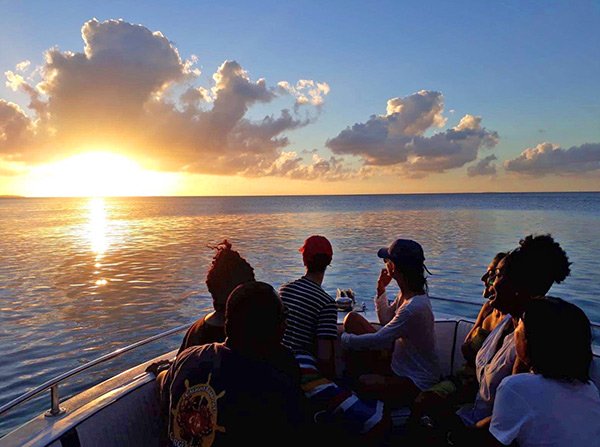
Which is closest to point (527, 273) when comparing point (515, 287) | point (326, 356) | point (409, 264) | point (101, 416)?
point (515, 287)

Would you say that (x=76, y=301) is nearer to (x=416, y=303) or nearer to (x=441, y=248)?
(x=416, y=303)

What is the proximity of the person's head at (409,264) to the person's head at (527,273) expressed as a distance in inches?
28.2

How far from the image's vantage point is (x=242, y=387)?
1.98 m

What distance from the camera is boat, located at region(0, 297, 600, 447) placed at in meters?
2.86

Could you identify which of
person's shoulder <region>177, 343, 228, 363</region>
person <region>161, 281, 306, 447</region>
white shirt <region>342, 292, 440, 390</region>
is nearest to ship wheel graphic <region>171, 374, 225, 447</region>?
person <region>161, 281, 306, 447</region>

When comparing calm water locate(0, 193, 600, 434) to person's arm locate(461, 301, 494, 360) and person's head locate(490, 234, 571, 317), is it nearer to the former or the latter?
person's arm locate(461, 301, 494, 360)

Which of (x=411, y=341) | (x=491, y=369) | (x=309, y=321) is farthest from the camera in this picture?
(x=411, y=341)

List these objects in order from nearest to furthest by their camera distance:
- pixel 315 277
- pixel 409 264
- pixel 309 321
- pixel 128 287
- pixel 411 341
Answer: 1. pixel 309 321
2. pixel 315 277
3. pixel 411 341
4. pixel 409 264
5. pixel 128 287

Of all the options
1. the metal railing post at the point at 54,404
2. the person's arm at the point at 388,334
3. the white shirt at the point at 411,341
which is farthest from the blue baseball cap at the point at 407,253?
the metal railing post at the point at 54,404

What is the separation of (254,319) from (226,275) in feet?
4.29

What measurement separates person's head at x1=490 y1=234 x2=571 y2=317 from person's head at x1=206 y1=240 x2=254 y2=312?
1782mm

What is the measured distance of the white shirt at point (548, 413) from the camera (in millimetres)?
1972

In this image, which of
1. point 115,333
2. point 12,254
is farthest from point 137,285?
point 12,254

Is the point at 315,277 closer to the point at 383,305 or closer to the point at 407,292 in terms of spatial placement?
the point at 407,292
